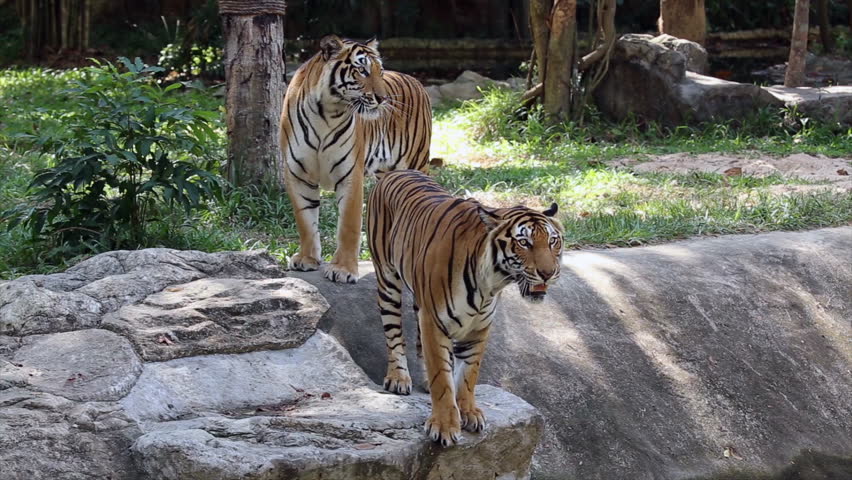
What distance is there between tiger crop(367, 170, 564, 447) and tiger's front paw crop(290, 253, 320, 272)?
1.14 meters

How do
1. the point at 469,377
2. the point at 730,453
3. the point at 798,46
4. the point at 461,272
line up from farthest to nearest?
the point at 798,46 → the point at 730,453 → the point at 469,377 → the point at 461,272

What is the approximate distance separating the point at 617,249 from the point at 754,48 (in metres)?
11.4

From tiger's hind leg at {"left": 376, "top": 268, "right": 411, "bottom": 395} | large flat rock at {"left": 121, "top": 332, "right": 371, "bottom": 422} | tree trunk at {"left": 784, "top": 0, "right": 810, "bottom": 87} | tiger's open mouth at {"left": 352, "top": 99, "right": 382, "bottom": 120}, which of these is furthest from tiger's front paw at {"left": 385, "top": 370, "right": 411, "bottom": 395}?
tree trunk at {"left": 784, "top": 0, "right": 810, "bottom": 87}

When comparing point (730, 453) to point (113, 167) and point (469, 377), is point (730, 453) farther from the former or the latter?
point (113, 167)

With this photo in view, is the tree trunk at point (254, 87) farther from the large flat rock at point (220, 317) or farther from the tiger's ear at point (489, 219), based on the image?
the tiger's ear at point (489, 219)

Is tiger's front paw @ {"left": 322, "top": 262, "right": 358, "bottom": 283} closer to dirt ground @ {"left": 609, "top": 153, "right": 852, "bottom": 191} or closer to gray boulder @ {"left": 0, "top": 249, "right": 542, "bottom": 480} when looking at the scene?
gray boulder @ {"left": 0, "top": 249, "right": 542, "bottom": 480}

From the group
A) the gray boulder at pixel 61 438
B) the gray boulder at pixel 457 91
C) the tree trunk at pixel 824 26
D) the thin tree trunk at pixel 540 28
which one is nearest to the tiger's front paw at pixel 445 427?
the gray boulder at pixel 61 438

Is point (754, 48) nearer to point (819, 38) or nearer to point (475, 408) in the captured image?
point (819, 38)

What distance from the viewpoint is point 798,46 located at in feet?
Answer: 38.1

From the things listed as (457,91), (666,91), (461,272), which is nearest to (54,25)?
(457,91)

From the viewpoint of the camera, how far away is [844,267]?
242 inches

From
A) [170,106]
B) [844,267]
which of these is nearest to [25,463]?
[170,106]

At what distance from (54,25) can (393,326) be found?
1165cm

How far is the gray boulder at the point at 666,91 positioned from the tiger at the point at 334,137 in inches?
220
